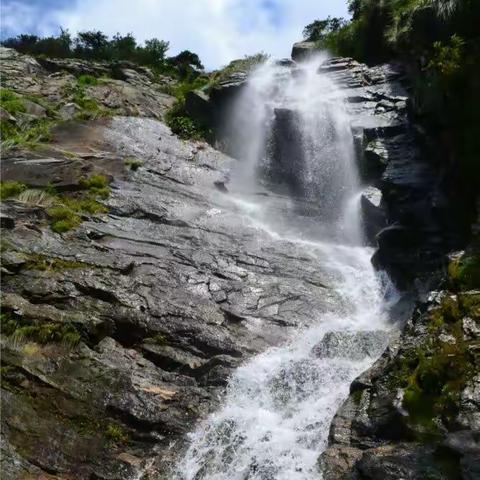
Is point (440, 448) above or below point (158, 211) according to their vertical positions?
below

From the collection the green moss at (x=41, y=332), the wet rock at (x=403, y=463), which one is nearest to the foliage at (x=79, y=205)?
the green moss at (x=41, y=332)

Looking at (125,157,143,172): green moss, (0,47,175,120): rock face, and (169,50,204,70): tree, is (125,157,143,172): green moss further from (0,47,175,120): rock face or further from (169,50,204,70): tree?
(169,50,204,70): tree

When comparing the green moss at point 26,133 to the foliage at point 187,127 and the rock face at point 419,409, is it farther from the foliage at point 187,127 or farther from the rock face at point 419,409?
the rock face at point 419,409

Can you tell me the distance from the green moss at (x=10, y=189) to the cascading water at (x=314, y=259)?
7.90 meters

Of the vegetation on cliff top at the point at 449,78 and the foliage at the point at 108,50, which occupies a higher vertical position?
the foliage at the point at 108,50

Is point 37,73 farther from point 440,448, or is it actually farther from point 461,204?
point 440,448

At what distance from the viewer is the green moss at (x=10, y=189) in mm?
18844

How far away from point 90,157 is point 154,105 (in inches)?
432

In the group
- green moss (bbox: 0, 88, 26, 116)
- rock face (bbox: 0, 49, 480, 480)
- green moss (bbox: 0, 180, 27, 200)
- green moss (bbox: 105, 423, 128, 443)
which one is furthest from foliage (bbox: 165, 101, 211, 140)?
green moss (bbox: 105, 423, 128, 443)

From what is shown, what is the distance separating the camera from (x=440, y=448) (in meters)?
7.71

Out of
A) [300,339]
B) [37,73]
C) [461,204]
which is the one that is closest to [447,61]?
[461,204]

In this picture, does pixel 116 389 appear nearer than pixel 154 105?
Yes

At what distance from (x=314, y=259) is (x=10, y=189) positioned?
34.4 ft

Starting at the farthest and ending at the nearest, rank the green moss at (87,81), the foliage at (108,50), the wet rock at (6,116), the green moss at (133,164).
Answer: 1. the foliage at (108,50)
2. the green moss at (87,81)
3. the wet rock at (6,116)
4. the green moss at (133,164)
